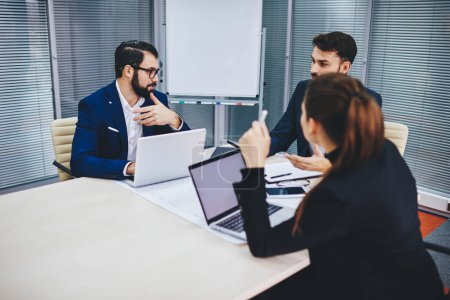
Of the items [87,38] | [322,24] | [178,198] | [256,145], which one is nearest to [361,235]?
[256,145]

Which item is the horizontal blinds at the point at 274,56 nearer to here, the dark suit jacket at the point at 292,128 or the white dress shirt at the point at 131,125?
the dark suit jacket at the point at 292,128

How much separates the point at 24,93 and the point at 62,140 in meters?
1.25

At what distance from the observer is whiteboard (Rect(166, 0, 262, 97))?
4.14m

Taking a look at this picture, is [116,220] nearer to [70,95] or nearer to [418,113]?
[70,95]

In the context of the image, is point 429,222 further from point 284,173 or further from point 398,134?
point 284,173

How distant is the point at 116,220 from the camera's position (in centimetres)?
169

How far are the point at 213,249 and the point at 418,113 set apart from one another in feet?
10.1

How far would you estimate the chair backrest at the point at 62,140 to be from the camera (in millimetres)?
2697

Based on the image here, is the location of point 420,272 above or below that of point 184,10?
below

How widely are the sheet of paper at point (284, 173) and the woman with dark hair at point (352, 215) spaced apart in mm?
753

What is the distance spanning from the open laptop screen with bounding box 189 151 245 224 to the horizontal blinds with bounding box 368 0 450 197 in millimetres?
2711

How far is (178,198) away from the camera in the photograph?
191cm

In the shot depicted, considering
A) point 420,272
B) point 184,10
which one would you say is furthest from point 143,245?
point 184,10

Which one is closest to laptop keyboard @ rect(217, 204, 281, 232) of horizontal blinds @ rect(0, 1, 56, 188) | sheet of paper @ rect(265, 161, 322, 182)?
sheet of paper @ rect(265, 161, 322, 182)
